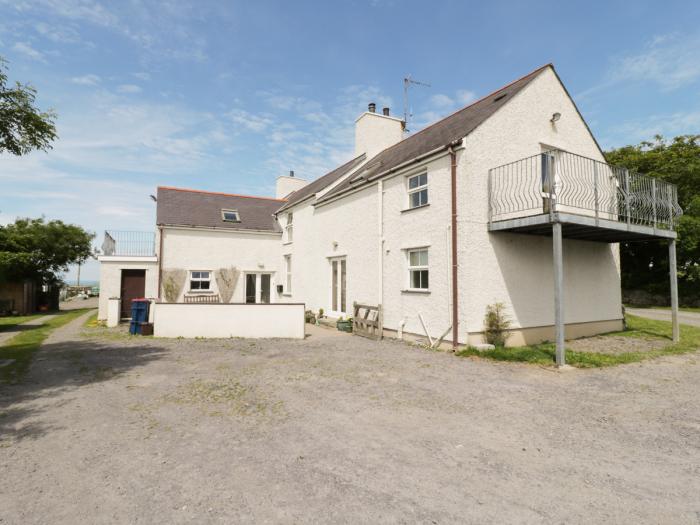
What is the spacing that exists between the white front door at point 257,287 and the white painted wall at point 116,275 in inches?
181

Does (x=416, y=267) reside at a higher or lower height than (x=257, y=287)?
higher

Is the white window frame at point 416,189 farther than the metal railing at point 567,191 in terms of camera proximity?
Yes

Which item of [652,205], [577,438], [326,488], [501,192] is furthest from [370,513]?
[652,205]

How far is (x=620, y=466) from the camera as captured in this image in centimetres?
405

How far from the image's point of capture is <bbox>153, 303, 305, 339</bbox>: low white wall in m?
12.7

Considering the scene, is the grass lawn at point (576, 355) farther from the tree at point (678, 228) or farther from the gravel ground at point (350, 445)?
the tree at point (678, 228)

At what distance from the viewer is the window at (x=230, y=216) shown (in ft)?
71.1

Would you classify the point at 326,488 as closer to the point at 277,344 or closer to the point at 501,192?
the point at 277,344

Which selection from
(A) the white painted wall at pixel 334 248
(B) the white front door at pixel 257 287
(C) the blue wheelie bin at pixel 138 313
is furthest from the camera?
(B) the white front door at pixel 257 287

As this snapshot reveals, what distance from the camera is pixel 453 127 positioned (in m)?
12.9

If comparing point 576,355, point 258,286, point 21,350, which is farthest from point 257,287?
point 576,355

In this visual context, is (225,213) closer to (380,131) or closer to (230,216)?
(230,216)

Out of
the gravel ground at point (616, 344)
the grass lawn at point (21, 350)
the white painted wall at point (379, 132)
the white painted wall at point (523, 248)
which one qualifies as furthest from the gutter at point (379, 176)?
the grass lawn at point (21, 350)

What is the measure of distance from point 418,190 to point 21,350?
40.7 feet
